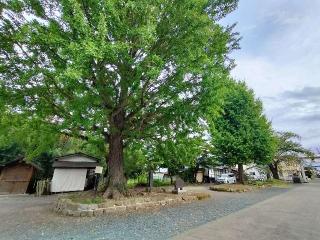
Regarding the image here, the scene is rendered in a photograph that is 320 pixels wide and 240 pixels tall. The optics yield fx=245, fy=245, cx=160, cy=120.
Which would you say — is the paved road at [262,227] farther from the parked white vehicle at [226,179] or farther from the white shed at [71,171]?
the parked white vehicle at [226,179]

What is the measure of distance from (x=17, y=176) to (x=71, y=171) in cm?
474

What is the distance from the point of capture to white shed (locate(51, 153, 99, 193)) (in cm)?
2175

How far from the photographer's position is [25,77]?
9789mm

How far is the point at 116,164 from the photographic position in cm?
1312

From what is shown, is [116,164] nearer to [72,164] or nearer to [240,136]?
[72,164]

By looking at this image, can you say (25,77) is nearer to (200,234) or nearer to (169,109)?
(169,109)

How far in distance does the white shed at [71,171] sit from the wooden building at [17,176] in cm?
235

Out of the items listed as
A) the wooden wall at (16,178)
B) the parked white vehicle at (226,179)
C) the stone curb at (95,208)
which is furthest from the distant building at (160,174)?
the stone curb at (95,208)

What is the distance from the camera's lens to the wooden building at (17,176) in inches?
857

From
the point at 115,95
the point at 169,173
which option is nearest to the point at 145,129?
the point at 115,95

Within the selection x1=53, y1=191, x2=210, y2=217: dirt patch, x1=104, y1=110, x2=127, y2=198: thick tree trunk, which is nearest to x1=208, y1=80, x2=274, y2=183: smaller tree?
x1=104, y1=110, x2=127, y2=198: thick tree trunk

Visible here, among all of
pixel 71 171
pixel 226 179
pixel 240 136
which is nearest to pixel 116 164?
pixel 71 171

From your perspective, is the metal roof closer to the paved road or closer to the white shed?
the white shed

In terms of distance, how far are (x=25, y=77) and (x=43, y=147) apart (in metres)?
5.94
